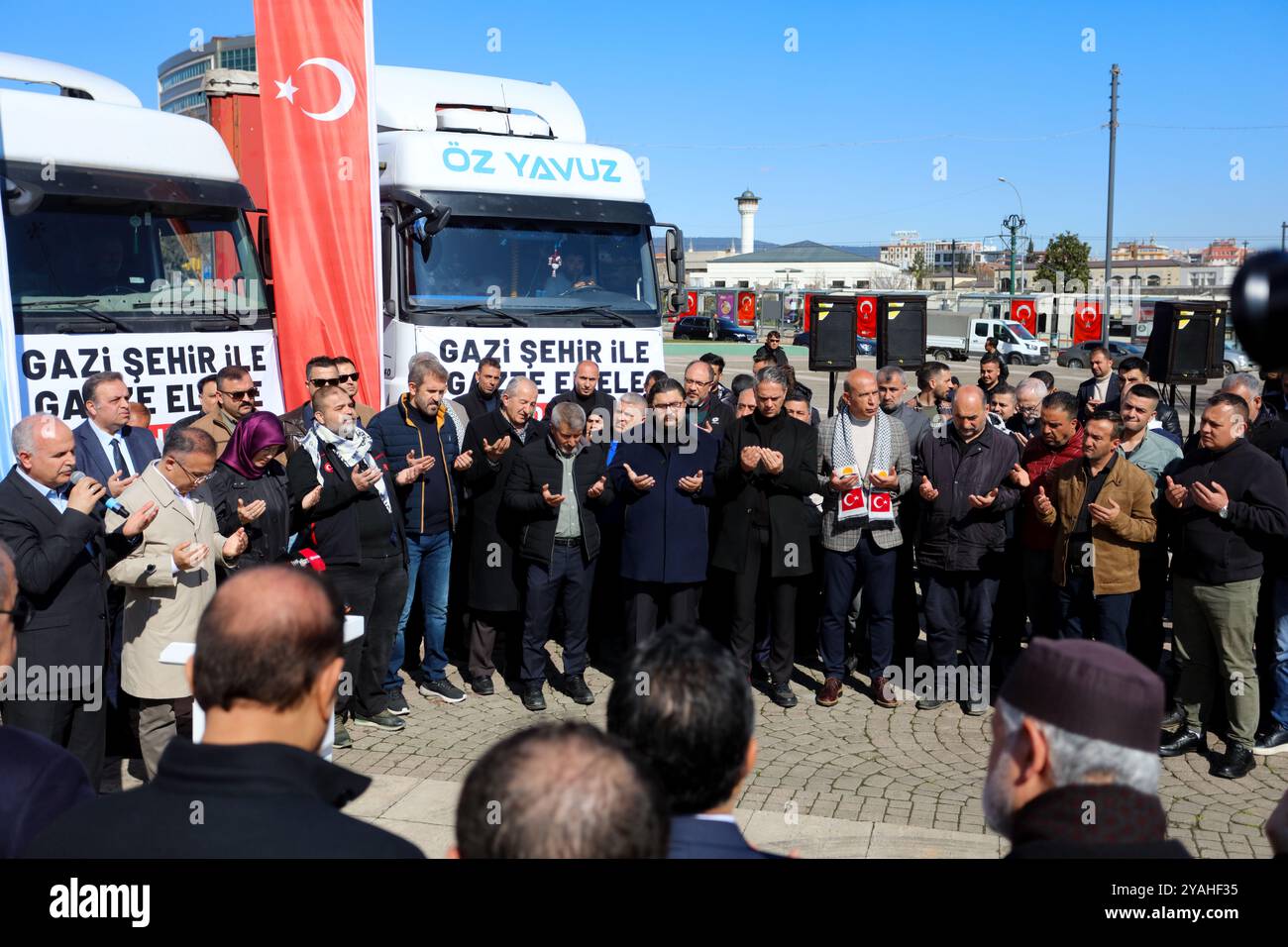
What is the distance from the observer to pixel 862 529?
7.55 metres

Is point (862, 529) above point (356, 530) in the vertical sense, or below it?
below

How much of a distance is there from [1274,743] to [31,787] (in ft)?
21.1

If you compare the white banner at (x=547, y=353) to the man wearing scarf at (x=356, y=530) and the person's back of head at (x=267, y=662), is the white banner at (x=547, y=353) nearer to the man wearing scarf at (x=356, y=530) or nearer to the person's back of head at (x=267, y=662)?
the man wearing scarf at (x=356, y=530)

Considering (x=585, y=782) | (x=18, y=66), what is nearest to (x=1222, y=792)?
(x=585, y=782)

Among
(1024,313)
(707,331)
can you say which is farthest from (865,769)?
(707,331)

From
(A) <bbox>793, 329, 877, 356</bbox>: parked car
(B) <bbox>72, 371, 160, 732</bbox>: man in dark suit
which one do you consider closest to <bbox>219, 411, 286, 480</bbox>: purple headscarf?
(B) <bbox>72, 371, 160, 732</bbox>: man in dark suit

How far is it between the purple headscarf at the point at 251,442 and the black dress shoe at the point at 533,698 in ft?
7.64

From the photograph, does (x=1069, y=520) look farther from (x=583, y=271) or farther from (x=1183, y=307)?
(x=1183, y=307)

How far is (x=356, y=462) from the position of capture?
21.4ft

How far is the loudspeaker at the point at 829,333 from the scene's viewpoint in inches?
490

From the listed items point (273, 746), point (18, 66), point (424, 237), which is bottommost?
point (273, 746)

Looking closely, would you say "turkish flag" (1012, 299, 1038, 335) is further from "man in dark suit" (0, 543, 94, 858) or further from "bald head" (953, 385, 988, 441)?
"man in dark suit" (0, 543, 94, 858)

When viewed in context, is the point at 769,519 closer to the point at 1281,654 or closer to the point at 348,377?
the point at 348,377

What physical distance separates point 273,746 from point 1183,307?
38.4 feet
